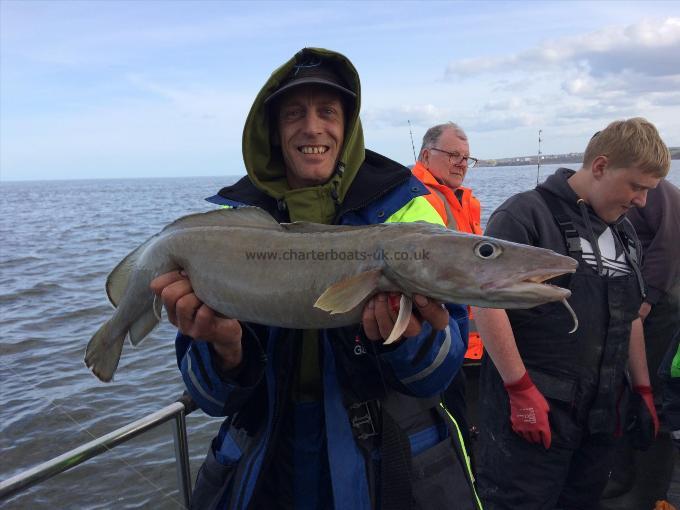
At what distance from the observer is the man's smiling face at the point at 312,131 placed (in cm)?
280

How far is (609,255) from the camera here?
3641 mm

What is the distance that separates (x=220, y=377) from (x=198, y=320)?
0.29 m

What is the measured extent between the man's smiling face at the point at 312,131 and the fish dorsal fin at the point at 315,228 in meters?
0.35

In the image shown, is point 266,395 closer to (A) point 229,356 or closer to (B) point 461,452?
(A) point 229,356

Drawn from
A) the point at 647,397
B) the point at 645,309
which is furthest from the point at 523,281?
the point at 645,309

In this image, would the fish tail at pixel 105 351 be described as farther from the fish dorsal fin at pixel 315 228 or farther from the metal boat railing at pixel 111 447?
the fish dorsal fin at pixel 315 228

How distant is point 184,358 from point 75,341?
9.69m

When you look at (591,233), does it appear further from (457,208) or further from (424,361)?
(457,208)

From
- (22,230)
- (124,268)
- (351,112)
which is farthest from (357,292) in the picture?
(22,230)

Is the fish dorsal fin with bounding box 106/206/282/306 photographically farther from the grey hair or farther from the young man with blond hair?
the grey hair

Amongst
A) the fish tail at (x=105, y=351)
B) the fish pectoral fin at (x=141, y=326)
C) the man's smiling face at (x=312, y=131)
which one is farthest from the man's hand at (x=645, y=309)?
the fish tail at (x=105, y=351)

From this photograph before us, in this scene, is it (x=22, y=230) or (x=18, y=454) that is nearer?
(x=18, y=454)

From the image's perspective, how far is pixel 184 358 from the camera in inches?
107

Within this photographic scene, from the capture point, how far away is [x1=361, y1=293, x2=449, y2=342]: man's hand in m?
2.34
